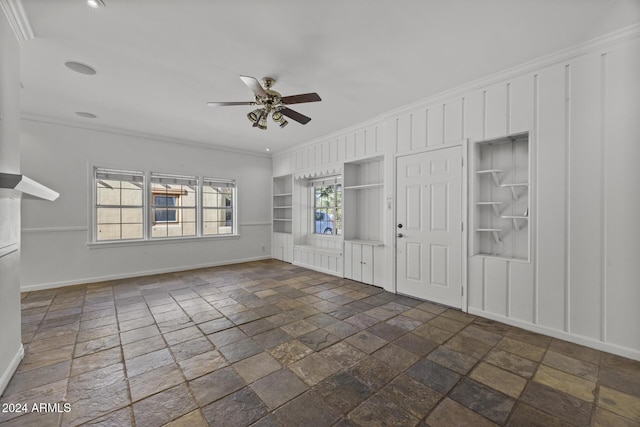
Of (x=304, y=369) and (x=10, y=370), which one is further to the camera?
(x=304, y=369)

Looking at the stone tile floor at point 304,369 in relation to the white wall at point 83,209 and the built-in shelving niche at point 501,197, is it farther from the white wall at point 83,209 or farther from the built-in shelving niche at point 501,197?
the white wall at point 83,209

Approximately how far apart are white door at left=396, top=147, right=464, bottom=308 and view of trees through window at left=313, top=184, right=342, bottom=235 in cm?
185

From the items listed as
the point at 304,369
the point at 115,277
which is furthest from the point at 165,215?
the point at 304,369

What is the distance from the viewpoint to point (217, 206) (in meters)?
6.41

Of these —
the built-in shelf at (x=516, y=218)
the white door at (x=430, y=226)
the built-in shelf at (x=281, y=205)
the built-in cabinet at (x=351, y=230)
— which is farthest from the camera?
the built-in shelf at (x=281, y=205)

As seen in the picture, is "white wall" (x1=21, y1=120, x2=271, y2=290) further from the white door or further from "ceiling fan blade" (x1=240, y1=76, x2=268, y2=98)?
the white door

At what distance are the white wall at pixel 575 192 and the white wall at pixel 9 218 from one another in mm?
4409

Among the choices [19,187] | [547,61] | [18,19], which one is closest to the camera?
[19,187]

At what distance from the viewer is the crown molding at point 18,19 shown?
1964 millimetres

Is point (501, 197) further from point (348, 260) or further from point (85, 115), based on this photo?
point (85, 115)

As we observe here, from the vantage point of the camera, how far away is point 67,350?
2473 mm

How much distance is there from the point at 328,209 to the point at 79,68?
4483 mm

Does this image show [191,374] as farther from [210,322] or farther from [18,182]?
[18,182]

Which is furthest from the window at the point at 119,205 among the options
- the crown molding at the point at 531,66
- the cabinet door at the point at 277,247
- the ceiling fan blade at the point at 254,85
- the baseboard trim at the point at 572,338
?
the baseboard trim at the point at 572,338
